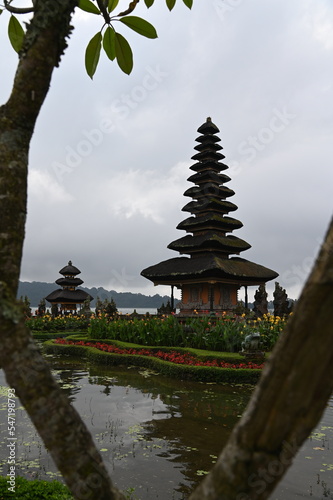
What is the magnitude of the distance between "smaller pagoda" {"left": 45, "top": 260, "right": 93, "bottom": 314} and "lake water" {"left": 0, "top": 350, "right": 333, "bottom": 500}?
36.6 m

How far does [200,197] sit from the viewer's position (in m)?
31.8

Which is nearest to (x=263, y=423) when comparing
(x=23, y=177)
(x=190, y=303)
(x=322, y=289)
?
(x=322, y=289)

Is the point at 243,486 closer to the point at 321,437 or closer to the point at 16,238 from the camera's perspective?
the point at 16,238

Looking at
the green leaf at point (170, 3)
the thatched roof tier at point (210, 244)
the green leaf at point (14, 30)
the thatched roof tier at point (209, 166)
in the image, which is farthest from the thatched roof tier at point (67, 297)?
the green leaf at point (170, 3)

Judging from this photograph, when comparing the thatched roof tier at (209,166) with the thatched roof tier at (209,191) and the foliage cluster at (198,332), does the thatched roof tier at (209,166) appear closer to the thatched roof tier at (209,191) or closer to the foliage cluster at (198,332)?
the thatched roof tier at (209,191)

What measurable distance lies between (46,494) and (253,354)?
9.76 meters

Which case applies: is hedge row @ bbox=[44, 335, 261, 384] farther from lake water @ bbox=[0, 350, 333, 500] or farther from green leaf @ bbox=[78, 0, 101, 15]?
green leaf @ bbox=[78, 0, 101, 15]

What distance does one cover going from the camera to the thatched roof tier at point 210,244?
92.4 feet

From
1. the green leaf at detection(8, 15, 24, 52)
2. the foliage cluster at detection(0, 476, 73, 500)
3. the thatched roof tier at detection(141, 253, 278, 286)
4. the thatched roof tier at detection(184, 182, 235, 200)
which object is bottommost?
the foliage cluster at detection(0, 476, 73, 500)

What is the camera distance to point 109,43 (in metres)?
2.49

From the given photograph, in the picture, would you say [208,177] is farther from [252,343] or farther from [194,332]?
[252,343]

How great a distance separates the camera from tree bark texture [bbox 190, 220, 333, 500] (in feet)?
3.20

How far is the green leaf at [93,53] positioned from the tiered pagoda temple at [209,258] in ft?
75.5

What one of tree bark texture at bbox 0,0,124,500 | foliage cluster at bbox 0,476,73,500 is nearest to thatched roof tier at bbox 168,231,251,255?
foliage cluster at bbox 0,476,73,500
